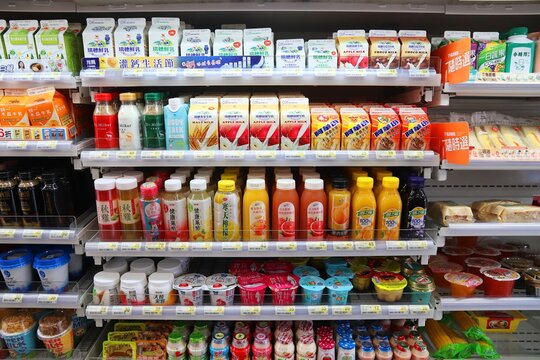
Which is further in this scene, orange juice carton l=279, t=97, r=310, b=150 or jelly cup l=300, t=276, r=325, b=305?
jelly cup l=300, t=276, r=325, b=305

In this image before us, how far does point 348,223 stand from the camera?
191 cm

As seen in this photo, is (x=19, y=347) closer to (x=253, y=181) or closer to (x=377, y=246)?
(x=253, y=181)

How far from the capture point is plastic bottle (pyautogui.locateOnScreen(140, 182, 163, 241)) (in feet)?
5.96

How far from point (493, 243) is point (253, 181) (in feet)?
5.84

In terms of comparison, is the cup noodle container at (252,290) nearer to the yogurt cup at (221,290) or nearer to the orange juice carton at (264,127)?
the yogurt cup at (221,290)

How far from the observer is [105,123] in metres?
1.82

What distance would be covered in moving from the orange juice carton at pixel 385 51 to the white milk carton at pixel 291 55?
1.15ft

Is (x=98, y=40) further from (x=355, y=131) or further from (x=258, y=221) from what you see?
(x=355, y=131)

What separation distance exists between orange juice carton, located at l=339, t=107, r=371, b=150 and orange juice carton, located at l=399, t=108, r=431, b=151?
7.1 inches

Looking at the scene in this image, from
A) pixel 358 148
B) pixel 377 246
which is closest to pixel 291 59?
pixel 358 148

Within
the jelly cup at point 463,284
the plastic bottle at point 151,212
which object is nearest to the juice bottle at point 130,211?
the plastic bottle at point 151,212

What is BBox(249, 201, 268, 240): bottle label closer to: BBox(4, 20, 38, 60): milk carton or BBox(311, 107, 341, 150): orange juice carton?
BBox(311, 107, 341, 150): orange juice carton

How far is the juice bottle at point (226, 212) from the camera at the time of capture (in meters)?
1.80

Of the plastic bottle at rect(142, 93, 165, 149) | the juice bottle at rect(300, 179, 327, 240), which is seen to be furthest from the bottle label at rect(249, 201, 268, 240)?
the plastic bottle at rect(142, 93, 165, 149)
